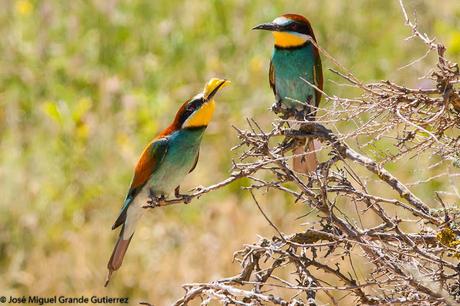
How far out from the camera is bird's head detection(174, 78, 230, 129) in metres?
3.71

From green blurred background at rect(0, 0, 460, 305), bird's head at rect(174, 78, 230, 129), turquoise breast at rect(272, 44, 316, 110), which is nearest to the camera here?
bird's head at rect(174, 78, 230, 129)

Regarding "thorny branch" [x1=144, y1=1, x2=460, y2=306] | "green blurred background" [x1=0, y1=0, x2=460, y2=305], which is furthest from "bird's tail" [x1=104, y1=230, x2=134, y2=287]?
"thorny branch" [x1=144, y1=1, x2=460, y2=306]

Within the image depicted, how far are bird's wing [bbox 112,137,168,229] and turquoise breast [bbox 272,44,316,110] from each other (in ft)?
1.72

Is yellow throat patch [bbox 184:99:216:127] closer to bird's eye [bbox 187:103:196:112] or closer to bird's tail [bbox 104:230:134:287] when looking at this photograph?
bird's eye [bbox 187:103:196:112]

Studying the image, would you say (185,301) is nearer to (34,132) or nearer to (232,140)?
(232,140)

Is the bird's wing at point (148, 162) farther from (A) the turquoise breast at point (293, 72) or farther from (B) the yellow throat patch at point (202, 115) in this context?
(A) the turquoise breast at point (293, 72)

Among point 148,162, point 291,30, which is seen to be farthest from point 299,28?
point 148,162

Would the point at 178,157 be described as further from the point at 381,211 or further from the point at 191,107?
the point at 381,211

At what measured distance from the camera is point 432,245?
2.34 meters

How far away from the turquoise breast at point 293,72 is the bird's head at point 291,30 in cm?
3

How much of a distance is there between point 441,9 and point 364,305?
15.4 ft

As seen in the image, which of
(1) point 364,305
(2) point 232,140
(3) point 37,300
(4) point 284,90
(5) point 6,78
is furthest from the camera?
(5) point 6,78

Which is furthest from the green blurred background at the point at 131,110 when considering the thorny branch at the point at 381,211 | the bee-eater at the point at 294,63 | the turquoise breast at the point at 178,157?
the thorny branch at the point at 381,211

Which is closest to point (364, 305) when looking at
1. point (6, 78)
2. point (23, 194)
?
point (23, 194)
